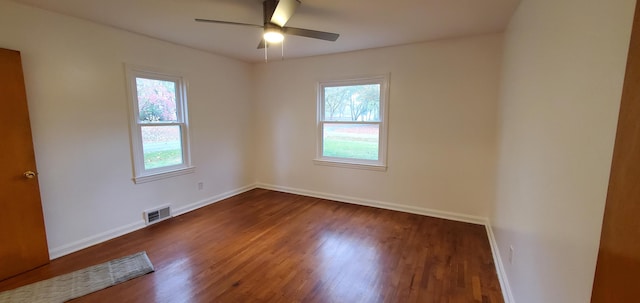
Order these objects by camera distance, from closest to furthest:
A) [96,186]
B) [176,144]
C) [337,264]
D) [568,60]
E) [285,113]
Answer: [568,60] < [337,264] < [96,186] < [176,144] < [285,113]

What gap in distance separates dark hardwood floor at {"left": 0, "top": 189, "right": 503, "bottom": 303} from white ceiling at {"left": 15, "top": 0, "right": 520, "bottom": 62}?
7.83 feet

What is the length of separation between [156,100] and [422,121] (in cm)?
361

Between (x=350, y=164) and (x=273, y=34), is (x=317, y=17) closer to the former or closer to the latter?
(x=273, y=34)

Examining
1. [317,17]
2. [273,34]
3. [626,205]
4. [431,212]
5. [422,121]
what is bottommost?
[431,212]

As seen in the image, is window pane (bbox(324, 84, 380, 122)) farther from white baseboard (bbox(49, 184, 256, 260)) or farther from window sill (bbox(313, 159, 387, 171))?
white baseboard (bbox(49, 184, 256, 260))

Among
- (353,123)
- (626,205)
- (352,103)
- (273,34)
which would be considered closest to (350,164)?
(353,123)

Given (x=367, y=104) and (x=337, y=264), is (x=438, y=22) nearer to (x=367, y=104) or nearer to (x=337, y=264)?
(x=367, y=104)

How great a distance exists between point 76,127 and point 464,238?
14.5ft

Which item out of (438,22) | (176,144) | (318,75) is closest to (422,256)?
(438,22)

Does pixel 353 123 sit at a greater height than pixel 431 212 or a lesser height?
greater

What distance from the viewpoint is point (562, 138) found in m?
1.24

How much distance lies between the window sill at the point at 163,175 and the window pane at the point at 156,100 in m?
0.72

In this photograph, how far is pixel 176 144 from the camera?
12.6 feet

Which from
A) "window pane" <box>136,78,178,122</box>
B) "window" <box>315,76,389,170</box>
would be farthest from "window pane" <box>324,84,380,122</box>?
"window pane" <box>136,78,178,122</box>
